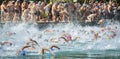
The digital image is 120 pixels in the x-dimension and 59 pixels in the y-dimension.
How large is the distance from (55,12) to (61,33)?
194 centimetres

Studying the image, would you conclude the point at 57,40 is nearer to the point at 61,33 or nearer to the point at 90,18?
the point at 61,33

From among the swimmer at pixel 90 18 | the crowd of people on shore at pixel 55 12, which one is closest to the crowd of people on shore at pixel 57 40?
the swimmer at pixel 90 18

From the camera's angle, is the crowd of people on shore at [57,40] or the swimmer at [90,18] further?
the swimmer at [90,18]

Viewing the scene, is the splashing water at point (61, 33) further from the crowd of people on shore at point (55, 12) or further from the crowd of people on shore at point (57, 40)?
the crowd of people on shore at point (55, 12)

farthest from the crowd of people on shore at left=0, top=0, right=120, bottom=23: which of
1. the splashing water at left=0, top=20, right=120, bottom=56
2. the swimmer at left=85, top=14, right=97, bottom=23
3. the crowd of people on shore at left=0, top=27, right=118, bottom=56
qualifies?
the crowd of people on shore at left=0, top=27, right=118, bottom=56

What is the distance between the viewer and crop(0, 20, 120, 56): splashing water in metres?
22.9

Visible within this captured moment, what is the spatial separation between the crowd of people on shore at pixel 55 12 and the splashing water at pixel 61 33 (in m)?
0.50

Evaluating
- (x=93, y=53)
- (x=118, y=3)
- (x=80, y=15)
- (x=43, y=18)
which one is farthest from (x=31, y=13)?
(x=93, y=53)

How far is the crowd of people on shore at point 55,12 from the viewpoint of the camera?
101 feet

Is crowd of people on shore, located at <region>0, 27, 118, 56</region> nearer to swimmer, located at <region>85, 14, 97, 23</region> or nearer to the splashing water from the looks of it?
the splashing water

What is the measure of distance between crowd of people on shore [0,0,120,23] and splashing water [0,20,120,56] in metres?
0.50

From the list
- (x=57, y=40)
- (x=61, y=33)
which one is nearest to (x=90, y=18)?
(x=61, y=33)

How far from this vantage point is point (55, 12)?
30.6 meters

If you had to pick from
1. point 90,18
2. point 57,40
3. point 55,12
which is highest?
point 55,12
